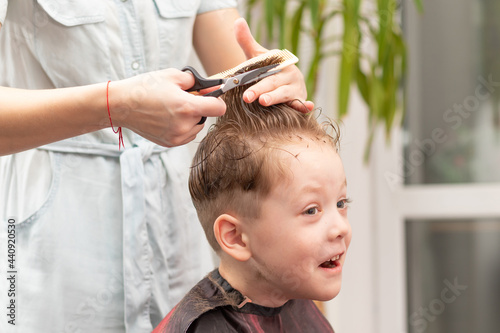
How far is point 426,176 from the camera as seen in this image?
279 cm

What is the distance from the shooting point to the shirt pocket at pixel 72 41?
1.04 meters

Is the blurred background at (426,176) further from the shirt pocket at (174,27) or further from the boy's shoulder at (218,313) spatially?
the boy's shoulder at (218,313)

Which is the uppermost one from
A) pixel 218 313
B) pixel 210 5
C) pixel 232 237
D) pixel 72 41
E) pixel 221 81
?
pixel 210 5

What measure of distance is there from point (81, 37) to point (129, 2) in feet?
0.44

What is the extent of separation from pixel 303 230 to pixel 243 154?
0.55ft

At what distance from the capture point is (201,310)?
1.01 m

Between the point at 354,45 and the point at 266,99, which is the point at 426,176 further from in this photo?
the point at 266,99

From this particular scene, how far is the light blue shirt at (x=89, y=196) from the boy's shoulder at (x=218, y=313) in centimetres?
11

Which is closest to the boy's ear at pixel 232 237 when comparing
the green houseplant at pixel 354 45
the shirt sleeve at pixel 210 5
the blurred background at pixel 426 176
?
the shirt sleeve at pixel 210 5

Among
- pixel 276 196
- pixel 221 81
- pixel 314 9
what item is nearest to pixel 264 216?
pixel 276 196

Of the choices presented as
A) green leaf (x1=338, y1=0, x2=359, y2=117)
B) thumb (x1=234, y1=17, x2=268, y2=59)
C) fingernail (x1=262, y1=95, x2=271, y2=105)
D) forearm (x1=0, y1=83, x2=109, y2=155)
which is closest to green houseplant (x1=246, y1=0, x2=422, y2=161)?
green leaf (x1=338, y1=0, x2=359, y2=117)

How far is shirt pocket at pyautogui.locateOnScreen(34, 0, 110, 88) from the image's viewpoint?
3.43 feet

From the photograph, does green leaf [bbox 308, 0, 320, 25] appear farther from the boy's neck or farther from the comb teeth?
the boy's neck

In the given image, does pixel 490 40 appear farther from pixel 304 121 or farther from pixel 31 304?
pixel 31 304
